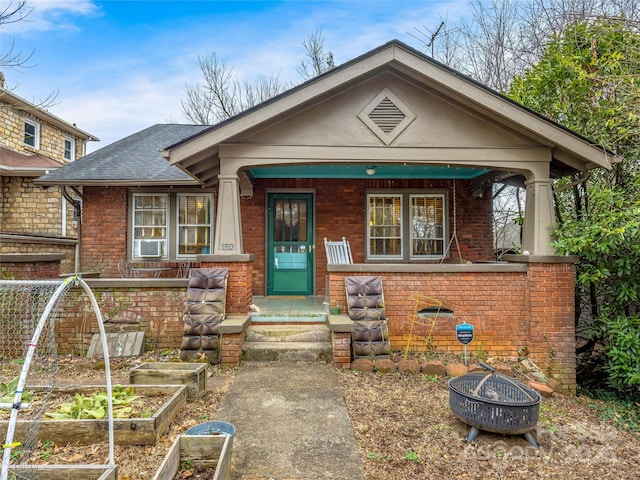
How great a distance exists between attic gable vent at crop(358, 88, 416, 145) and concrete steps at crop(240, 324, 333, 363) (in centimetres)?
328

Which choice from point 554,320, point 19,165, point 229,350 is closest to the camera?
point 229,350

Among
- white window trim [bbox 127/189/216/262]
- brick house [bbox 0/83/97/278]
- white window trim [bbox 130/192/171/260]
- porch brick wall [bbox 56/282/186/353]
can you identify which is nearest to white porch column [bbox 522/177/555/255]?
porch brick wall [bbox 56/282/186/353]

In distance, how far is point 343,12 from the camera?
35.4ft

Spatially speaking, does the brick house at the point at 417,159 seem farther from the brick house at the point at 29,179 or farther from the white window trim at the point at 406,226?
the brick house at the point at 29,179

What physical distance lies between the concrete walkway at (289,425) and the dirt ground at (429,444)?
0.14 m

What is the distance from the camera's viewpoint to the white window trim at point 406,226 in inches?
323

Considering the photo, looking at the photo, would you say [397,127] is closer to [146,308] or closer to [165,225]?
[146,308]

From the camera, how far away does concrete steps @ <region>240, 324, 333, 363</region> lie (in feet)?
17.2

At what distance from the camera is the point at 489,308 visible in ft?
18.4

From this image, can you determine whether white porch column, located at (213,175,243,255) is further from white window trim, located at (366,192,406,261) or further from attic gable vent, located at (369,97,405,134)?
white window trim, located at (366,192,406,261)

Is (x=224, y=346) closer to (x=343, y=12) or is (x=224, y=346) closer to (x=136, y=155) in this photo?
(x=136, y=155)

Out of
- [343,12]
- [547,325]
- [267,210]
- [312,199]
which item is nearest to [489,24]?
[343,12]

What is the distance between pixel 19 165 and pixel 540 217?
46.6 ft

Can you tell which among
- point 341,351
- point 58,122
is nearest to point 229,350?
point 341,351
